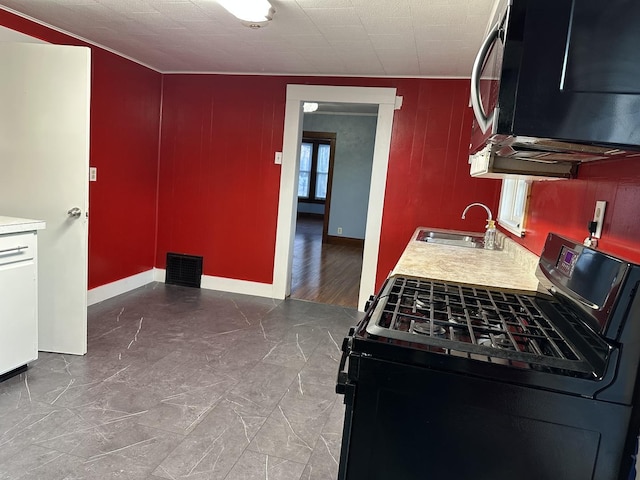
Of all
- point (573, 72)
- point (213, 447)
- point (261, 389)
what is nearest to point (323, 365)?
point (261, 389)

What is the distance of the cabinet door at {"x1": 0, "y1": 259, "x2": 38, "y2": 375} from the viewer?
2.34m

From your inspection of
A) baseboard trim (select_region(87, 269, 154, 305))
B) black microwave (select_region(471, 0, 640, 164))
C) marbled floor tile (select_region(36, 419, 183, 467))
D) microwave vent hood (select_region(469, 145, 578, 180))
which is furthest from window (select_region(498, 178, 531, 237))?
baseboard trim (select_region(87, 269, 154, 305))

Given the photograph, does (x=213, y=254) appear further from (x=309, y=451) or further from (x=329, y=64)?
(x=309, y=451)

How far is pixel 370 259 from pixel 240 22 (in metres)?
2.32

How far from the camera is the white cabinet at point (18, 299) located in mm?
2330

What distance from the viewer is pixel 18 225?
234cm

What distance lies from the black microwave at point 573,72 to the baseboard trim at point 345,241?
281 inches

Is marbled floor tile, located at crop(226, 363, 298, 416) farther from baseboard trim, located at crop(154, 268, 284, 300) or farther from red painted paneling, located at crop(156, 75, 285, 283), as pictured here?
red painted paneling, located at crop(156, 75, 285, 283)

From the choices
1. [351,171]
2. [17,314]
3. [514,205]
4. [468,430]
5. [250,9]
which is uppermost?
[250,9]

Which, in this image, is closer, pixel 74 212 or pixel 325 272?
pixel 74 212

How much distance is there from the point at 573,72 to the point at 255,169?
12.3 feet

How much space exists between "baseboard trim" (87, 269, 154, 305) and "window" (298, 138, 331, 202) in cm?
671

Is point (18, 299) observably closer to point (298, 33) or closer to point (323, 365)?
point (323, 365)

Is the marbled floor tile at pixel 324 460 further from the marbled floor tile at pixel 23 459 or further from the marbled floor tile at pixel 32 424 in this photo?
the marbled floor tile at pixel 32 424
